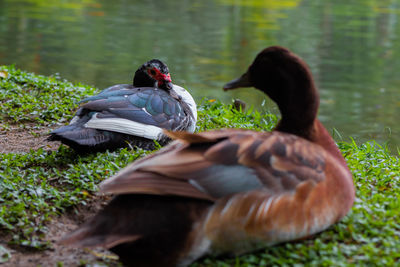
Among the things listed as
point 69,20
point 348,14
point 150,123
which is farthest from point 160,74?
point 348,14

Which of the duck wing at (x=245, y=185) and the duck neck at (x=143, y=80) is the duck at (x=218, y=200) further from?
the duck neck at (x=143, y=80)

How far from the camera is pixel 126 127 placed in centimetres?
537

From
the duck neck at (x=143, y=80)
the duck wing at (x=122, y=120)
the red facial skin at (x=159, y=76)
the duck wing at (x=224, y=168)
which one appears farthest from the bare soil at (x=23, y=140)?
the duck wing at (x=224, y=168)

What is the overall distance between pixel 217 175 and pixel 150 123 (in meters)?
2.43

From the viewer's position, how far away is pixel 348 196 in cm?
362

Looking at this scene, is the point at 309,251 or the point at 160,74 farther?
the point at 160,74

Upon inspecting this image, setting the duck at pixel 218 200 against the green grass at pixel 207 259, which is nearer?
the duck at pixel 218 200

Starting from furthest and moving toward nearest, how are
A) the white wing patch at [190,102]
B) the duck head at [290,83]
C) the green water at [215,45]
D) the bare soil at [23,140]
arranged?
the green water at [215,45]
the white wing patch at [190,102]
the bare soil at [23,140]
the duck head at [290,83]

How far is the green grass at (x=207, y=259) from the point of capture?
3.39 metres

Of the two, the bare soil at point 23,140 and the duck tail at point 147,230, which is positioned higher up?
the duck tail at point 147,230

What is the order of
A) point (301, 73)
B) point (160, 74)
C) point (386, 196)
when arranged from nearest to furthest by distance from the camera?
point (301, 73), point (386, 196), point (160, 74)

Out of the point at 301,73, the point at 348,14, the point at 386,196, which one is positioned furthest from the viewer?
the point at 348,14

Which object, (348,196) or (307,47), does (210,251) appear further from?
(307,47)

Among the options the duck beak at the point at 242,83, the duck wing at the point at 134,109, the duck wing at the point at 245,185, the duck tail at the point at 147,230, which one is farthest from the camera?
the duck wing at the point at 134,109
